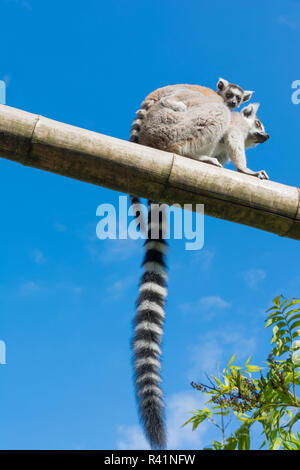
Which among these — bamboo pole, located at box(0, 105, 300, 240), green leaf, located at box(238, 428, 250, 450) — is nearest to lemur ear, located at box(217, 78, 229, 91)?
bamboo pole, located at box(0, 105, 300, 240)

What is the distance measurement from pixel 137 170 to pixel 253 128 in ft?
10.6

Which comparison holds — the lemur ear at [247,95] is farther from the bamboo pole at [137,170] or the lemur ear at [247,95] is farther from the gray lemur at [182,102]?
the bamboo pole at [137,170]

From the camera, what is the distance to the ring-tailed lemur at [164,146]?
3320 millimetres

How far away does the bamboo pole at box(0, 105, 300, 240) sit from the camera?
10.2ft

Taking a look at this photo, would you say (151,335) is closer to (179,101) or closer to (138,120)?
(138,120)

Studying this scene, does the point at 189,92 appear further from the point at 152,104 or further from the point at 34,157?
the point at 34,157

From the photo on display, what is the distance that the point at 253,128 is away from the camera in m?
5.95

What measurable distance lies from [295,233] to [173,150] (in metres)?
1.83

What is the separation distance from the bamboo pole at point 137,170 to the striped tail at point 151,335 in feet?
3.45

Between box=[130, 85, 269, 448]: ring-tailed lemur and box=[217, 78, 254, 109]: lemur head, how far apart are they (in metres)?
0.14

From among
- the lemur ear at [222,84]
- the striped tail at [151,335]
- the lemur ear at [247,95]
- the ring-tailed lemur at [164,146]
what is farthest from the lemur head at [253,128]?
the striped tail at [151,335]

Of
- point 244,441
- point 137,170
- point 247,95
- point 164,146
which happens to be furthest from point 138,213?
point 244,441

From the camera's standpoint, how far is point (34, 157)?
123 inches
